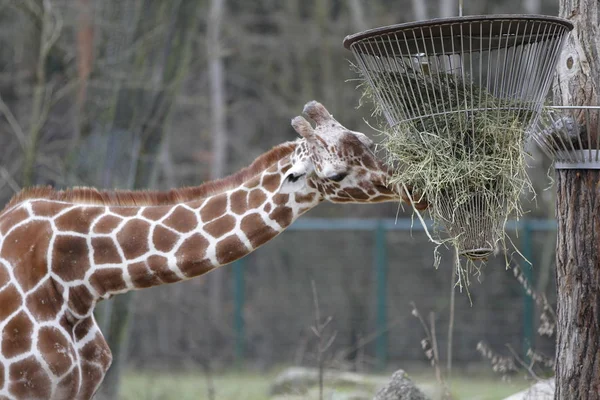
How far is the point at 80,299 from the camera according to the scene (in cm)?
436

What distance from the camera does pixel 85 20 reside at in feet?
46.9

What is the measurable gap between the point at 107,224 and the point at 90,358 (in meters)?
0.66

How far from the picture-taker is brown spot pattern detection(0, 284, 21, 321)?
424cm

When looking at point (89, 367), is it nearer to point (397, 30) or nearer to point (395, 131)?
point (395, 131)

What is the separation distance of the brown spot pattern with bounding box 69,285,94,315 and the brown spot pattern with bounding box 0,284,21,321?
0.25 metres

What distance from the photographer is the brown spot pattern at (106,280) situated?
171 inches

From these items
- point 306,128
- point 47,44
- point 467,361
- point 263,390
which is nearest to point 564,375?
point 306,128

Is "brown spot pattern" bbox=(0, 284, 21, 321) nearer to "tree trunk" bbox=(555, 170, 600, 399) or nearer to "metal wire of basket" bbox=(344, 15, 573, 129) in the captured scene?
"metal wire of basket" bbox=(344, 15, 573, 129)

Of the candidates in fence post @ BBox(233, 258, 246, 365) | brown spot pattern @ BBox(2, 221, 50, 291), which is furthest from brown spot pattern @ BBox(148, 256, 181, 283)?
fence post @ BBox(233, 258, 246, 365)

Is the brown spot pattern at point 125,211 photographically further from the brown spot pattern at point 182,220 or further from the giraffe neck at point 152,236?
the brown spot pattern at point 182,220

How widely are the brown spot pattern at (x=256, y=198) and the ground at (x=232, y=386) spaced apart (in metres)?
4.46

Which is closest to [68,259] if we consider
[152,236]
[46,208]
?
[46,208]

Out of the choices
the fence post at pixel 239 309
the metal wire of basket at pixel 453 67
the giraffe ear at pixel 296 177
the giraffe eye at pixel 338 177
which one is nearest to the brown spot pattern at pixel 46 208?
the giraffe ear at pixel 296 177

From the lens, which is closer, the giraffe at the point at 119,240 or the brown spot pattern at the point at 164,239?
the giraffe at the point at 119,240
